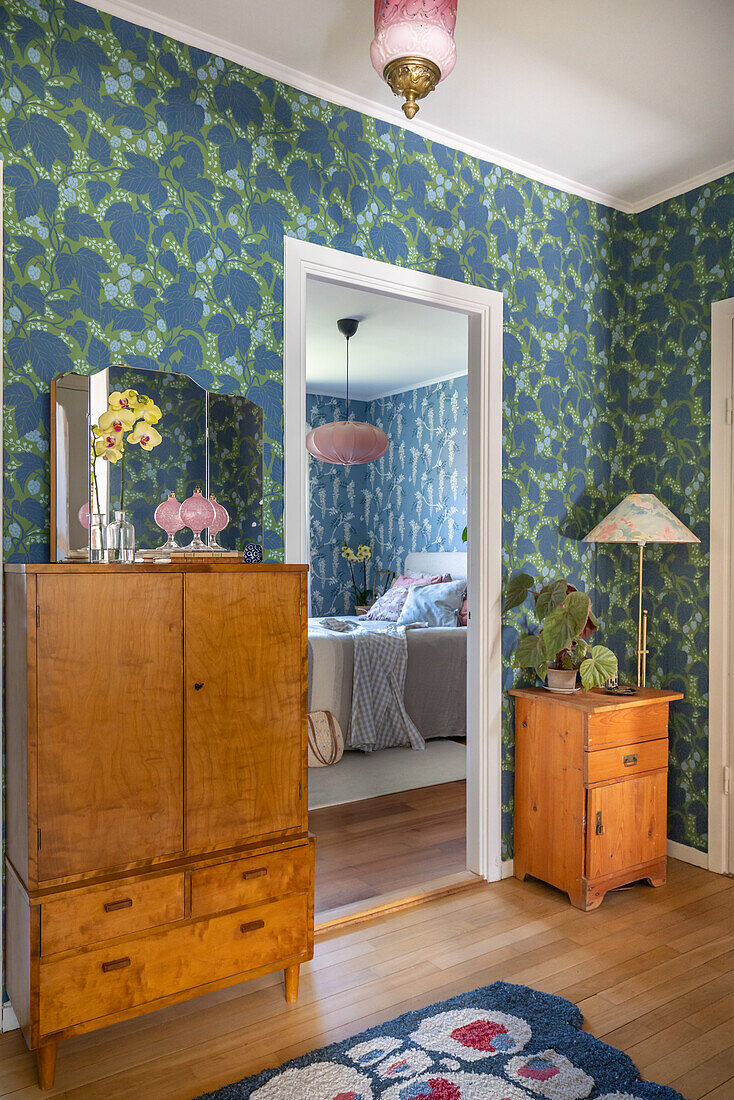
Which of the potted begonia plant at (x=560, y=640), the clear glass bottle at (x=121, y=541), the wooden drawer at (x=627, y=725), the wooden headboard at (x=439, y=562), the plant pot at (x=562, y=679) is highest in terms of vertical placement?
the clear glass bottle at (x=121, y=541)

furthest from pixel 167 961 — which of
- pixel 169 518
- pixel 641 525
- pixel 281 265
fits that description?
pixel 641 525

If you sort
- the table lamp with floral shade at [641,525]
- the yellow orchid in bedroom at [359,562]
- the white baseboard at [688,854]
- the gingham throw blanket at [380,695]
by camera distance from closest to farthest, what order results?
the table lamp with floral shade at [641,525] < the white baseboard at [688,854] < the gingham throw blanket at [380,695] < the yellow orchid in bedroom at [359,562]

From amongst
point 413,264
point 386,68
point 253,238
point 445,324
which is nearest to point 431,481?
point 445,324

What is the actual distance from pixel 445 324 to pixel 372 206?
279cm

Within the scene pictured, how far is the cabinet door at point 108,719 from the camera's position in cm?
189

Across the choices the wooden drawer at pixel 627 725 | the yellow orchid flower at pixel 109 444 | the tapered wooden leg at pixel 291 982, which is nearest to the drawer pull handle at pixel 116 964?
the tapered wooden leg at pixel 291 982

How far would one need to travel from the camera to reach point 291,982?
226cm

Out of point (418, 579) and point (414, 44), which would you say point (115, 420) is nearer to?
point (414, 44)

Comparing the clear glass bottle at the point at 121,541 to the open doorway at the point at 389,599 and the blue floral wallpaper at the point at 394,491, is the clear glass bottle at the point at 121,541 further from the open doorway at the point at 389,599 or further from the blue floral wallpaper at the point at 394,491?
the blue floral wallpaper at the point at 394,491

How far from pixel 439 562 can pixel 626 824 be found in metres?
4.27

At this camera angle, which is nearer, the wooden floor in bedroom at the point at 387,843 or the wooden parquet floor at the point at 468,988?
the wooden parquet floor at the point at 468,988

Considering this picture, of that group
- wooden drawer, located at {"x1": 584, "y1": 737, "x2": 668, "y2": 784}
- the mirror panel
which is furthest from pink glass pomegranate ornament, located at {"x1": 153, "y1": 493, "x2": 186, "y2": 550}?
wooden drawer, located at {"x1": 584, "y1": 737, "x2": 668, "y2": 784}

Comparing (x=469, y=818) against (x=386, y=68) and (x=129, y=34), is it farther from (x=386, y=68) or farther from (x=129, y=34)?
(x=129, y=34)

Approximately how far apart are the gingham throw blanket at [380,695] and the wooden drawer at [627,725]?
2121 millimetres
